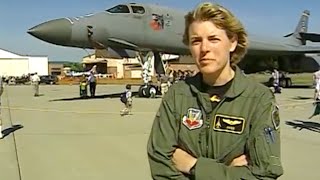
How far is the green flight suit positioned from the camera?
2.25 meters

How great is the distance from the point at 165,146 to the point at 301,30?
A: 41.4 m

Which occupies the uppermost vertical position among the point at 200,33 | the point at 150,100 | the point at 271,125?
the point at 200,33

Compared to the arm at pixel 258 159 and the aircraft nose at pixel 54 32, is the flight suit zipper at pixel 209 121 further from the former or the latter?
the aircraft nose at pixel 54 32

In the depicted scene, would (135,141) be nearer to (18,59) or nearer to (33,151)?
(33,151)

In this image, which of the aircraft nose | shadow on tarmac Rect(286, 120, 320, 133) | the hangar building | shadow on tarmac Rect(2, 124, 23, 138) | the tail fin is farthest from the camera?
the hangar building

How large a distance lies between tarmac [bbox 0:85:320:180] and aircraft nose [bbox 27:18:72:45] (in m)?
4.25

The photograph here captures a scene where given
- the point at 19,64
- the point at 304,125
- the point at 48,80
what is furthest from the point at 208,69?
the point at 19,64

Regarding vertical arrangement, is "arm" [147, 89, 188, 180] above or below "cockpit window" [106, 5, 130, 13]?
below

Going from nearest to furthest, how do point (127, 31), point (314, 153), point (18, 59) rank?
point (314, 153) < point (127, 31) < point (18, 59)

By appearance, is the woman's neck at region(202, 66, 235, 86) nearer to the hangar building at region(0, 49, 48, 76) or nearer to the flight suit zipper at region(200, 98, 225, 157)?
the flight suit zipper at region(200, 98, 225, 157)

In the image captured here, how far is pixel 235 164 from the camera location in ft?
7.53

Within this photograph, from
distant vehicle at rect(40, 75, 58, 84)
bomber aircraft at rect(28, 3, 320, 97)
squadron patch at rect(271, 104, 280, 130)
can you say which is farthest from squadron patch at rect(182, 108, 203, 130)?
distant vehicle at rect(40, 75, 58, 84)

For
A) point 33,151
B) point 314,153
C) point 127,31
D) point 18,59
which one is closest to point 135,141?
point 33,151

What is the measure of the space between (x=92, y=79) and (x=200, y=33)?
24.1 meters
